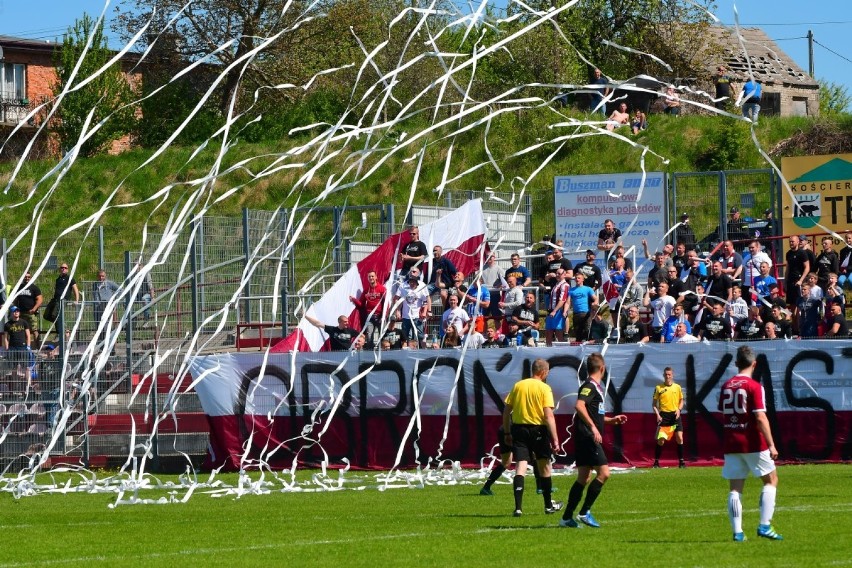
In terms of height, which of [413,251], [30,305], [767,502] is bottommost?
[767,502]

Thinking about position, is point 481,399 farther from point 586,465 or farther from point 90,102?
point 90,102

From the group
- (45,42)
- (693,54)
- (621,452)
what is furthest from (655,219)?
(45,42)

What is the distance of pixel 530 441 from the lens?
12727 mm

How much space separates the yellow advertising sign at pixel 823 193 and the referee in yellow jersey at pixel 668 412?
25.6ft

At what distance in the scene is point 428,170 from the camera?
133 ft

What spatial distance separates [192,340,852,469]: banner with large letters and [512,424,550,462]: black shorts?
244 inches

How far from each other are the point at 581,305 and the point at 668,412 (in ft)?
10.5

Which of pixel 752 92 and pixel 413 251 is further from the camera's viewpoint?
pixel 413 251

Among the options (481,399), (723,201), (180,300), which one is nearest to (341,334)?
(481,399)

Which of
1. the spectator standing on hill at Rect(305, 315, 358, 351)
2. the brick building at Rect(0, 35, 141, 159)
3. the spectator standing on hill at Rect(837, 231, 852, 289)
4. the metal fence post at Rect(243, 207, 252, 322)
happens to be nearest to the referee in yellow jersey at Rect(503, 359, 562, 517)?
the spectator standing on hill at Rect(305, 315, 358, 351)

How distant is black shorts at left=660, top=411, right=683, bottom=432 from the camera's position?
1950 centimetres

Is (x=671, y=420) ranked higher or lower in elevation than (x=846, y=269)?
lower

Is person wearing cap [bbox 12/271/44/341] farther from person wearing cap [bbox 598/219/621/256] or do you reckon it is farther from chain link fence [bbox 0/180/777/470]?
person wearing cap [bbox 598/219/621/256]

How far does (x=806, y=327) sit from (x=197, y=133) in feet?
112
